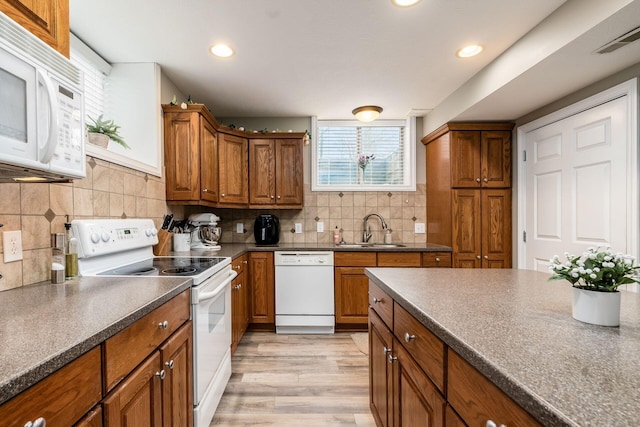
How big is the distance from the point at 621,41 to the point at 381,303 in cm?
183

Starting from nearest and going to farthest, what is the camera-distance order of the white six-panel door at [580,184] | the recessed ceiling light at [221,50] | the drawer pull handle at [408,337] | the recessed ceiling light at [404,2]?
the drawer pull handle at [408,337] < the recessed ceiling light at [404,2] < the white six-panel door at [580,184] < the recessed ceiling light at [221,50]

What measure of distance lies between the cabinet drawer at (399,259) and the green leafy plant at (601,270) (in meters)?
2.24

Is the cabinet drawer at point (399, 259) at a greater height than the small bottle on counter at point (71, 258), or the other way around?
the small bottle on counter at point (71, 258)

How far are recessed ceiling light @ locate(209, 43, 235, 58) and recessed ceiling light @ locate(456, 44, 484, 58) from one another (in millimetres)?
1628

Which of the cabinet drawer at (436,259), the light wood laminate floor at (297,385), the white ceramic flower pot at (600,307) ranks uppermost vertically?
the white ceramic flower pot at (600,307)

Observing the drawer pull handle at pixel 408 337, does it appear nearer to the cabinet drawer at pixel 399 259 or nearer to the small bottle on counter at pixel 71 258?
the small bottle on counter at pixel 71 258

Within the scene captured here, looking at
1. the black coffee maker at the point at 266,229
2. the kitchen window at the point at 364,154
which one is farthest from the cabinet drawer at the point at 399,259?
the black coffee maker at the point at 266,229

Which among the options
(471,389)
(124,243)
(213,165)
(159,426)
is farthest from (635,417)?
(213,165)

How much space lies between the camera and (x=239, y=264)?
2.70 m

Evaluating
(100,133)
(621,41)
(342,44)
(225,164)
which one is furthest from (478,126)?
(100,133)

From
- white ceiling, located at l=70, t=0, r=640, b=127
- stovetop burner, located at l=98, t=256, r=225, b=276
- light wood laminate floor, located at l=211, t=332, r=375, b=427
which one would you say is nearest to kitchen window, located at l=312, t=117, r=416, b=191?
white ceiling, located at l=70, t=0, r=640, b=127

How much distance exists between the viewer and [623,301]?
1.06 m

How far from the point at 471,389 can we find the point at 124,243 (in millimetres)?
1837

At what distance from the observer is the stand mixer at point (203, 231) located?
9.44ft
